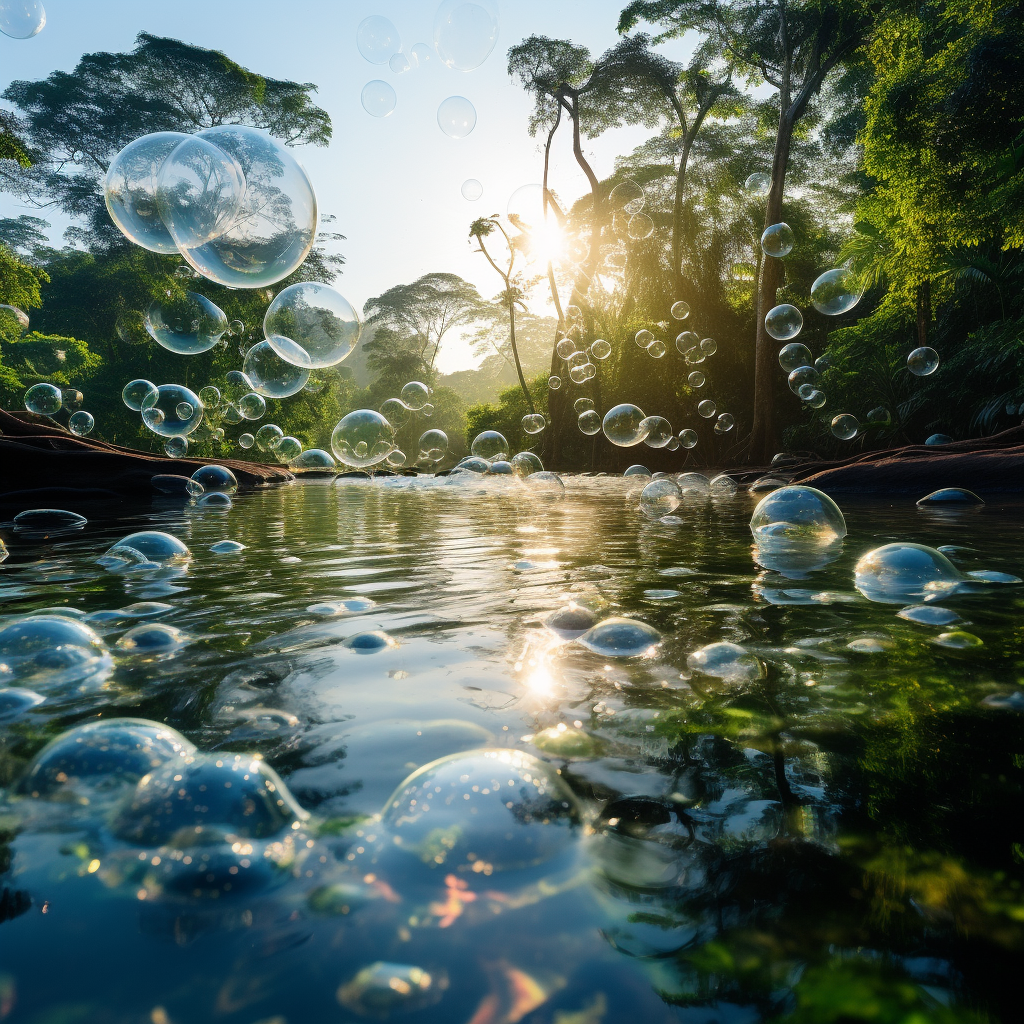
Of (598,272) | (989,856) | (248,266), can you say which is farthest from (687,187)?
(989,856)

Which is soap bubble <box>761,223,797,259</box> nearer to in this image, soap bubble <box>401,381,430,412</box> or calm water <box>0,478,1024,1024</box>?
soap bubble <box>401,381,430,412</box>

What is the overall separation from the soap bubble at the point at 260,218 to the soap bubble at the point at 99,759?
3496 mm

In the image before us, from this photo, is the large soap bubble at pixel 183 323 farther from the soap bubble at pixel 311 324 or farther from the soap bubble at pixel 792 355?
the soap bubble at pixel 792 355

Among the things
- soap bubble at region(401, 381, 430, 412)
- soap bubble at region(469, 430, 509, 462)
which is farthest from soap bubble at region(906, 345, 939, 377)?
soap bubble at region(401, 381, 430, 412)

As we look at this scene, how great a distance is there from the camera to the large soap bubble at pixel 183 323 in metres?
6.02

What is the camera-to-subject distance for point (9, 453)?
20.3ft

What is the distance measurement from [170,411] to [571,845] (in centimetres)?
898

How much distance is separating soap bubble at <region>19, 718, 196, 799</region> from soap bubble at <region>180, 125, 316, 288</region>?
11.5ft

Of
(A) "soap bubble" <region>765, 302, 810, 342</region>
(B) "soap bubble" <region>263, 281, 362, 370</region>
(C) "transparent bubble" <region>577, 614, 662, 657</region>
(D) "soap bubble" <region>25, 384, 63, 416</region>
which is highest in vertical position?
(A) "soap bubble" <region>765, 302, 810, 342</region>

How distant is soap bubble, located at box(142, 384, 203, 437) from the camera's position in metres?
8.33

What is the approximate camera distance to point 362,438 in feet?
21.6

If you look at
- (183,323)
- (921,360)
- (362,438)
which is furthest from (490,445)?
(921,360)

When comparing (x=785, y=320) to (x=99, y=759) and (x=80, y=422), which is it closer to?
(x=99, y=759)

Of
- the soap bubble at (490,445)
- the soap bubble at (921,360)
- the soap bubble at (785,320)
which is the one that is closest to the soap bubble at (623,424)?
the soap bubble at (490,445)
